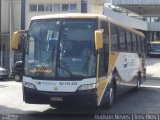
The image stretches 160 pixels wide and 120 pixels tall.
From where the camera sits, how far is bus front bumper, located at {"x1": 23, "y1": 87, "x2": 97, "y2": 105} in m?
12.7

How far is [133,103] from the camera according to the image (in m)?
16.3

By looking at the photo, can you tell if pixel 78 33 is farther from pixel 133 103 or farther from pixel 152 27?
pixel 152 27

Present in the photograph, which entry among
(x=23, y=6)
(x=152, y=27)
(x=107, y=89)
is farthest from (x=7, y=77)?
(x=152, y=27)

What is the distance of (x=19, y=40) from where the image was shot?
13.7m

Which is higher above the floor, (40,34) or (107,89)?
(40,34)

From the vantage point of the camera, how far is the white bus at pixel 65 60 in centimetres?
1277

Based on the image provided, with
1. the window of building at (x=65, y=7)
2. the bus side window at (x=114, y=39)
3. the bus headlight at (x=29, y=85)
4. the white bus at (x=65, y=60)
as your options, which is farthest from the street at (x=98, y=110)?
the window of building at (x=65, y=7)

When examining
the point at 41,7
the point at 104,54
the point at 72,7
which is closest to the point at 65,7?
the point at 72,7

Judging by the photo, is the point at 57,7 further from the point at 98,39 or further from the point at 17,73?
the point at 98,39

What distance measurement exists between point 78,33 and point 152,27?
2824 inches

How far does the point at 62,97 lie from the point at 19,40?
2.17m

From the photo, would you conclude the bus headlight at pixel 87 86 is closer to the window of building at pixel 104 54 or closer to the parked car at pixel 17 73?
the window of building at pixel 104 54

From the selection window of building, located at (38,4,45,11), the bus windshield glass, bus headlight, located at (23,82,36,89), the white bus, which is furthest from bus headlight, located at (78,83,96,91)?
the bus windshield glass

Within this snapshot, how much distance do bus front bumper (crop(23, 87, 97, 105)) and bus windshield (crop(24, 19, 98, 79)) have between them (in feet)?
1.38
